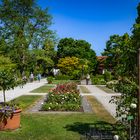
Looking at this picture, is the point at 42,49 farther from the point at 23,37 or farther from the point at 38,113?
the point at 38,113

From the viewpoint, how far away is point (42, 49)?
54.5m

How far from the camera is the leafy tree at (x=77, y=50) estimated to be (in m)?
75.7

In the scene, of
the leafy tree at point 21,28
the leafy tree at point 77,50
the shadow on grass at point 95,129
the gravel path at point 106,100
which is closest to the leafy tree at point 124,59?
the shadow on grass at point 95,129

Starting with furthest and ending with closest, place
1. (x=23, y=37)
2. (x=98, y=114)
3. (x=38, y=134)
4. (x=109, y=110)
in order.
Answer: (x=23, y=37)
(x=109, y=110)
(x=98, y=114)
(x=38, y=134)

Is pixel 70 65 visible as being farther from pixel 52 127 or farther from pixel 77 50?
pixel 52 127

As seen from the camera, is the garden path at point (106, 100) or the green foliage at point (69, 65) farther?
the green foliage at point (69, 65)

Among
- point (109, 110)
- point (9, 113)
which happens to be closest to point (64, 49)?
point (109, 110)

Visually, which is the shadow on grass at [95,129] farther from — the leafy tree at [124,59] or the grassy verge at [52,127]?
the leafy tree at [124,59]

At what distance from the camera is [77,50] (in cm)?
7569

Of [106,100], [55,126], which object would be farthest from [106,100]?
[55,126]

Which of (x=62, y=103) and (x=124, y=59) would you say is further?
(x=62, y=103)

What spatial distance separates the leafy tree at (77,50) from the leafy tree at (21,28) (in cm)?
2159

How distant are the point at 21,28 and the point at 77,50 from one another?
23955 millimetres

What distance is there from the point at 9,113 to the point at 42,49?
43894mm
